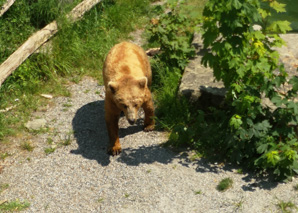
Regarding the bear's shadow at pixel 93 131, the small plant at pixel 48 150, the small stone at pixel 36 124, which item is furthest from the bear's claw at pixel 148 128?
the small stone at pixel 36 124

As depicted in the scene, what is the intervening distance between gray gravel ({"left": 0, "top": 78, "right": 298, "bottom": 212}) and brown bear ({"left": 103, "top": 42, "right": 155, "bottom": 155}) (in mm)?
314

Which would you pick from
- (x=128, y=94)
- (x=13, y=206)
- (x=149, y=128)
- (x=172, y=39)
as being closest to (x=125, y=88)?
(x=128, y=94)

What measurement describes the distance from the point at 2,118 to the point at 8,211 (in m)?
1.87

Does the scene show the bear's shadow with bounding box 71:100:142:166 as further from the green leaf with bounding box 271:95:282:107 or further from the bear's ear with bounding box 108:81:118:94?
the green leaf with bounding box 271:95:282:107

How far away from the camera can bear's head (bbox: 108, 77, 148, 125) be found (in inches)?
207

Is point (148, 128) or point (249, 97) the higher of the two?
point (249, 97)

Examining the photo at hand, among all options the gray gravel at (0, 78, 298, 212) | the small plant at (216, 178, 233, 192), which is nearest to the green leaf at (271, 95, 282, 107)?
the gray gravel at (0, 78, 298, 212)

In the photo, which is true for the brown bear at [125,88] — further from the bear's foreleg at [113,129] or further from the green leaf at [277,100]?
the green leaf at [277,100]

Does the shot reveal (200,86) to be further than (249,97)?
Yes

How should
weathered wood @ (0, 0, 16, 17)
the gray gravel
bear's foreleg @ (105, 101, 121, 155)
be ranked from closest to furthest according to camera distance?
the gray gravel → bear's foreleg @ (105, 101, 121, 155) → weathered wood @ (0, 0, 16, 17)

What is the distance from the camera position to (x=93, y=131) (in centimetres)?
623

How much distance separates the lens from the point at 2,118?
249 inches

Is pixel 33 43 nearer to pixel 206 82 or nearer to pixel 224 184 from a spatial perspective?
pixel 206 82

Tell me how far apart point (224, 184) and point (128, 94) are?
157 cm
